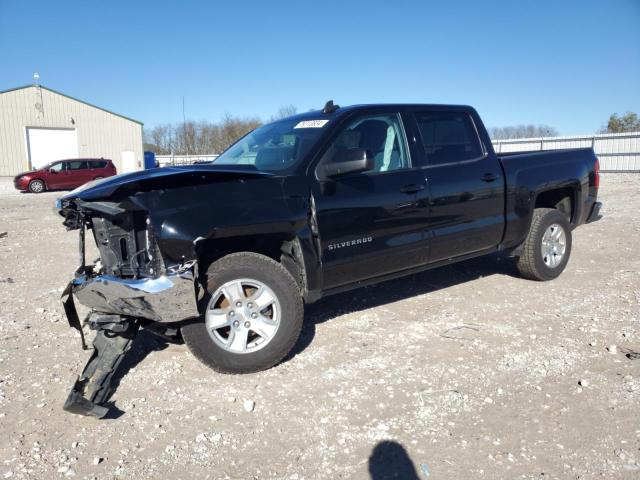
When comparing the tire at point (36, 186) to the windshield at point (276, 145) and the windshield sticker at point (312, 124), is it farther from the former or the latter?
the windshield sticker at point (312, 124)

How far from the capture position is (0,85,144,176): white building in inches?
1289

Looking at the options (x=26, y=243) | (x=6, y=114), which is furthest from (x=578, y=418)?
(x=6, y=114)

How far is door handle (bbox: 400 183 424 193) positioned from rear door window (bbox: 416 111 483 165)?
0.32 metres

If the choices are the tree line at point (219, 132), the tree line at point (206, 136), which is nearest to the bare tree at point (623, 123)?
the tree line at point (219, 132)

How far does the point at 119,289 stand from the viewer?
310 centimetres

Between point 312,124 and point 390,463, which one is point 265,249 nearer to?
point 312,124

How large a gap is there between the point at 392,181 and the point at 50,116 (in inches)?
1430

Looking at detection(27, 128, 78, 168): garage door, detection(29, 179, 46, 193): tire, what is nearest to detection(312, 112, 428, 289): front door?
detection(29, 179, 46, 193): tire

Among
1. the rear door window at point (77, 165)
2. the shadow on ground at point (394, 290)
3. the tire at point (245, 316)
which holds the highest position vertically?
the rear door window at point (77, 165)

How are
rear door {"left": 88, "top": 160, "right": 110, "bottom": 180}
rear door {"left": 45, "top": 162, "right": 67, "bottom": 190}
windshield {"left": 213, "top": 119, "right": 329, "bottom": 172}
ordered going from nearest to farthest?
1. windshield {"left": 213, "top": 119, "right": 329, "bottom": 172}
2. rear door {"left": 45, "top": 162, "right": 67, "bottom": 190}
3. rear door {"left": 88, "top": 160, "right": 110, "bottom": 180}

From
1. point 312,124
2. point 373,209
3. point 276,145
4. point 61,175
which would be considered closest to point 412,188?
point 373,209

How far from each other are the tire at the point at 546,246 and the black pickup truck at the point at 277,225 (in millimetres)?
432

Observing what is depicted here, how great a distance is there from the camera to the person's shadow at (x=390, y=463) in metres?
2.51

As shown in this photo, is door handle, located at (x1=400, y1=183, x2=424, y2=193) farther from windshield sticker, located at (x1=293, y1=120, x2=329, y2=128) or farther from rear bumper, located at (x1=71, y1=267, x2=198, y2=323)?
rear bumper, located at (x1=71, y1=267, x2=198, y2=323)
